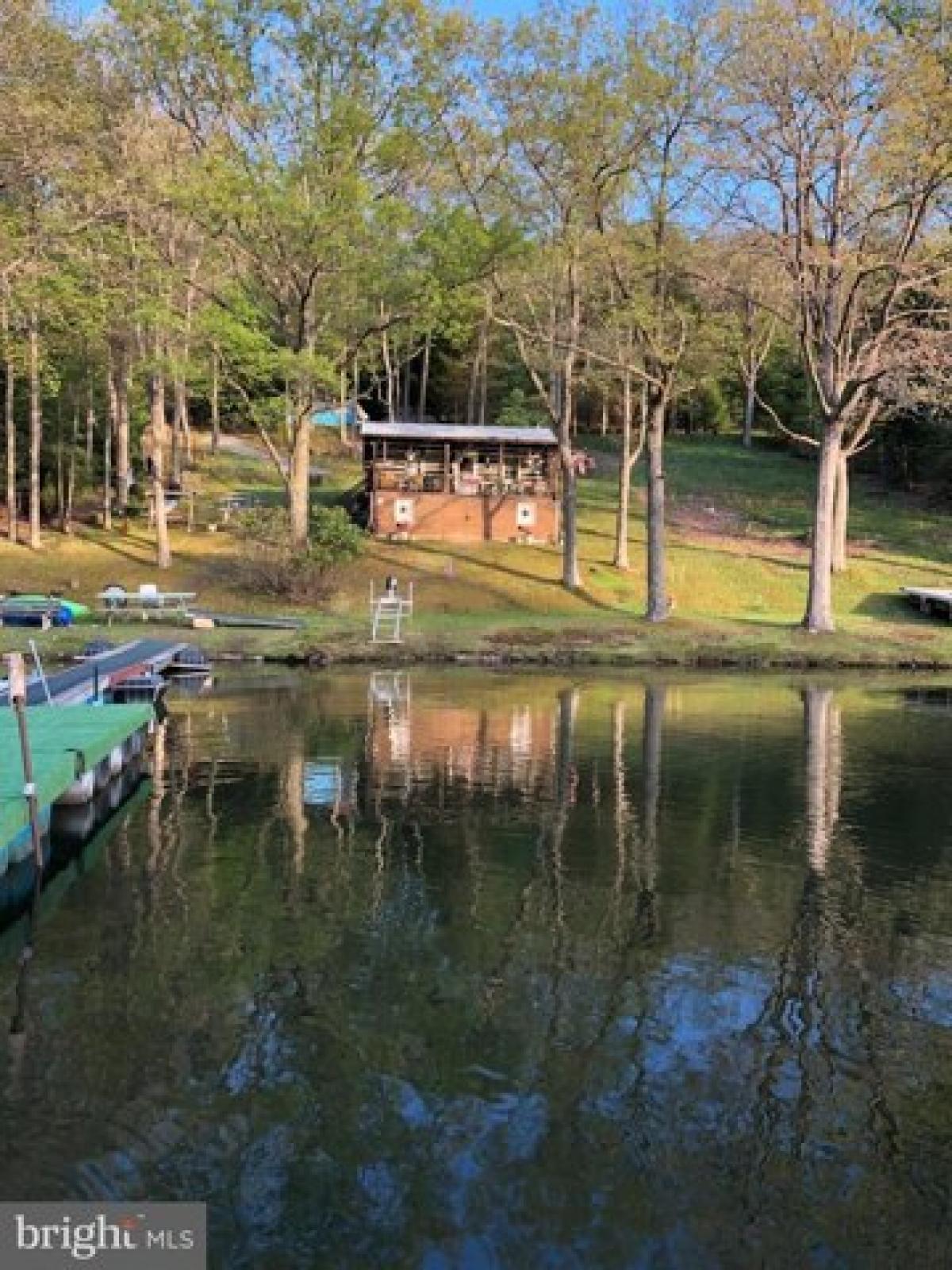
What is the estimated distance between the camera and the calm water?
5266 millimetres

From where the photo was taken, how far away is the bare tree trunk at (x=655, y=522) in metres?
32.8

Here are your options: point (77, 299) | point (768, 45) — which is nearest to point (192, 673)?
point (77, 299)

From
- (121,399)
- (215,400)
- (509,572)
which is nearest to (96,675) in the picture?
(509,572)

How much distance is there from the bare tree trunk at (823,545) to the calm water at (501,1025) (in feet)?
60.6

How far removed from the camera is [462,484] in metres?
44.4

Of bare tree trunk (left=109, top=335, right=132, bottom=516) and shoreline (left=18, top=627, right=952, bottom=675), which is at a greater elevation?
bare tree trunk (left=109, top=335, right=132, bottom=516)

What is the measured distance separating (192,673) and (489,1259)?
20.7 meters

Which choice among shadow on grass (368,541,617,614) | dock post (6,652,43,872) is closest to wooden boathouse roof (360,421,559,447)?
shadow on grass (368,541,617,614)

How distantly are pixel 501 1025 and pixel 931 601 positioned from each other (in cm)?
3393

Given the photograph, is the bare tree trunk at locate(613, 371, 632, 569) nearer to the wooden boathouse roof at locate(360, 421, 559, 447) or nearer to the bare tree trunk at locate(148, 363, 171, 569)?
the wooden boathouse roof at locate(360, 421, 559, 447)

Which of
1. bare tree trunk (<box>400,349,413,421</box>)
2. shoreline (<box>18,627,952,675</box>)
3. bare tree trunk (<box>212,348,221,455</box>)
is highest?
bare tree trunk (<box>400,349,413,421</box>)

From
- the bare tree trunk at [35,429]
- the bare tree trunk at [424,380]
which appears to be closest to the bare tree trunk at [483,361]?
the bare tree trunk at [424,380]

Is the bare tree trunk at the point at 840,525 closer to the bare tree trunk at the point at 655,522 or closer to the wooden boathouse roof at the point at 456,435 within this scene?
the wooden boathouse roof at the point at 456,435

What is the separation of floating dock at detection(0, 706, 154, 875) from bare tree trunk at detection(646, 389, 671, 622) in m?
19.4
